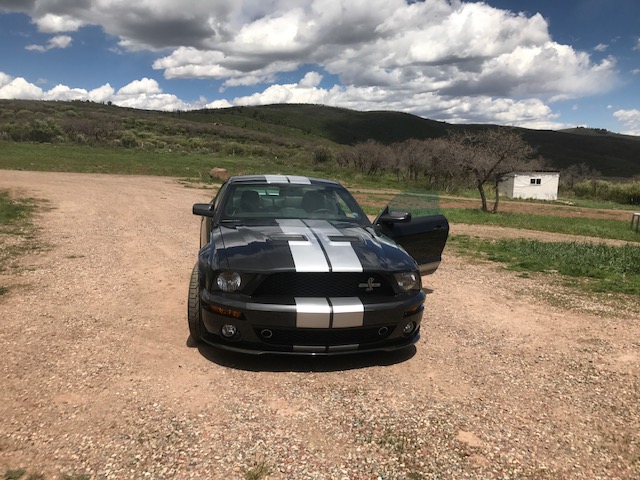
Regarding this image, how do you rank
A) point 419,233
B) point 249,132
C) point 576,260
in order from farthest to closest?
point 249,132 < point 576,260 < point 419,233

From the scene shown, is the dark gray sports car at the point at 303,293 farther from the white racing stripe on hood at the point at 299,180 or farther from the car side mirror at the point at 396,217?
the white racing stripe on hood at the point at 299,180

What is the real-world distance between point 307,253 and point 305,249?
0.08m

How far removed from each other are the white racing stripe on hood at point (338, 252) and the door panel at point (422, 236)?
1.01 m

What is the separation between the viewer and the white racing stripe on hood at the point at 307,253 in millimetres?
3572

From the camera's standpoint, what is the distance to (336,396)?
338 centimetres

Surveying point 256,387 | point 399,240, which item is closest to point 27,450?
point 256,387

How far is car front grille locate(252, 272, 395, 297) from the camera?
358 cm

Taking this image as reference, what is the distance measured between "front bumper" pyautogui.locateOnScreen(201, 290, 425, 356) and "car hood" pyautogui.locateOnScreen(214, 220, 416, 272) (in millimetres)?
250

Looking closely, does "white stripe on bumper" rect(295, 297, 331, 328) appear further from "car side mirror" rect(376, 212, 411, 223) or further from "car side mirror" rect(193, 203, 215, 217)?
"car side mirror" rect(193, 203, 215, 217)

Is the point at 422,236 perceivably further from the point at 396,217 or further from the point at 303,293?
the point at 303,293

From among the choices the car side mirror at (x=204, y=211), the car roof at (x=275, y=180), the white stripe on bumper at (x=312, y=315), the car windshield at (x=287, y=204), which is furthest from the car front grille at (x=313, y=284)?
the car roof at (x=275, y=180)

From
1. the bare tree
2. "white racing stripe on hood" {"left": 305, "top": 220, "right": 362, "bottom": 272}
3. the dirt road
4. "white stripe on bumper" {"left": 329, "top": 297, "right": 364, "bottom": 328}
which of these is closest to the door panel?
the dirt road

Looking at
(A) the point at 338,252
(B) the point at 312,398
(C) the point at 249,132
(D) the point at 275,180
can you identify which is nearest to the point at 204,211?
(D) the point at 275,180

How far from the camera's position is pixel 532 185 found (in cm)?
5297
